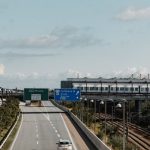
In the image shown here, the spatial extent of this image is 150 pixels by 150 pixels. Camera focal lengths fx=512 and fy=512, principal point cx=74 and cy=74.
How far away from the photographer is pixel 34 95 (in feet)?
319

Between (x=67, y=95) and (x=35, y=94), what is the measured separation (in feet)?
28.1

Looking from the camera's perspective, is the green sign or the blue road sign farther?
the green sign

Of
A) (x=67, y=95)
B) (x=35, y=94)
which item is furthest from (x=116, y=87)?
(x=67, y=95)

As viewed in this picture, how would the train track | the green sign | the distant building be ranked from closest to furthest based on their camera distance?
the train track
the green sign
the distant building

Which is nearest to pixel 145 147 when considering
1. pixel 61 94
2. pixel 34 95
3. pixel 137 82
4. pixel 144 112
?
pixel 61 94

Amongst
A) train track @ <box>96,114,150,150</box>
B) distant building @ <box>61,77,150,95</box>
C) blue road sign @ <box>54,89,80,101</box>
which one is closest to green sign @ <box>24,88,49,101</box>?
blue road sign @ <box>54,89,80,101</box>

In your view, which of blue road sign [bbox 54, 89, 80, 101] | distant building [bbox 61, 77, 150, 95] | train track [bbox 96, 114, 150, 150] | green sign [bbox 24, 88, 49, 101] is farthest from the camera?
distant building [bbox 61, 77, 150, 95]

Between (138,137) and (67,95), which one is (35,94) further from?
(138,137)

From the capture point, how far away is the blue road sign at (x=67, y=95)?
297 feet

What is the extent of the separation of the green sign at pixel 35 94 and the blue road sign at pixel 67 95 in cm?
733

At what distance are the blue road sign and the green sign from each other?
733cm

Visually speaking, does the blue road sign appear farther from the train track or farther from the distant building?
the distant building

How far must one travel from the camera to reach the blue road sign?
3568 inches

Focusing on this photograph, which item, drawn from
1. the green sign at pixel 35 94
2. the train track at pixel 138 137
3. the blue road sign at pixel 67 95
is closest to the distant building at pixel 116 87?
the green sign at pixel 35 94
